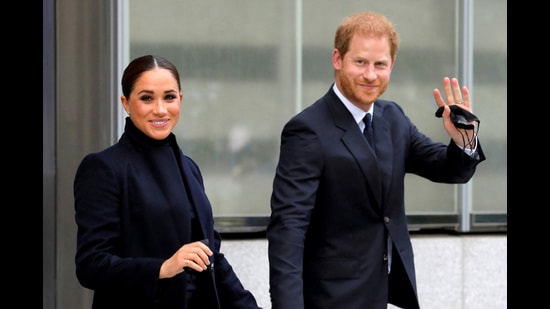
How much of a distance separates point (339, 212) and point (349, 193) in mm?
89

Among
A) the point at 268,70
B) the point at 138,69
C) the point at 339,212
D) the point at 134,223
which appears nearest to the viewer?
the point at 134,223

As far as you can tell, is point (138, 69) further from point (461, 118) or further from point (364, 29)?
point (461, 118)

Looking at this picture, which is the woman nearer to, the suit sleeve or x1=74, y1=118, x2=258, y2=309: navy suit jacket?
x1=74, y1=118, x2=258, y2=309: navy suit jacket

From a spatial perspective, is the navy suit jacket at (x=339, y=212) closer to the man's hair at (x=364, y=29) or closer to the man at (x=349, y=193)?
the man at (x=349, y=193)

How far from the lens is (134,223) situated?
3844mm

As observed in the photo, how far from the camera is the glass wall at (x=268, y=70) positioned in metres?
6.92

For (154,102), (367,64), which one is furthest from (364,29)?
(154,102)

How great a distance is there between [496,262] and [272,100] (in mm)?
2131

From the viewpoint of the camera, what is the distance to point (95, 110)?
6559 millimetres

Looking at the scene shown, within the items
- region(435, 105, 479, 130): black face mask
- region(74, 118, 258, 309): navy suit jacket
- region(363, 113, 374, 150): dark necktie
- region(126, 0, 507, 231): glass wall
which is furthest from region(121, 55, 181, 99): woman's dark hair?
region(126, 0, 507, 231): glass wall

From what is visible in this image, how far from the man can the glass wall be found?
9.27 feet

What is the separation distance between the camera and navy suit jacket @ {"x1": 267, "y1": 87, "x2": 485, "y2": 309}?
406 cm

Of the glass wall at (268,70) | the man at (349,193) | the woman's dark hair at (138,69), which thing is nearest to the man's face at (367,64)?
the man at (349,193)
